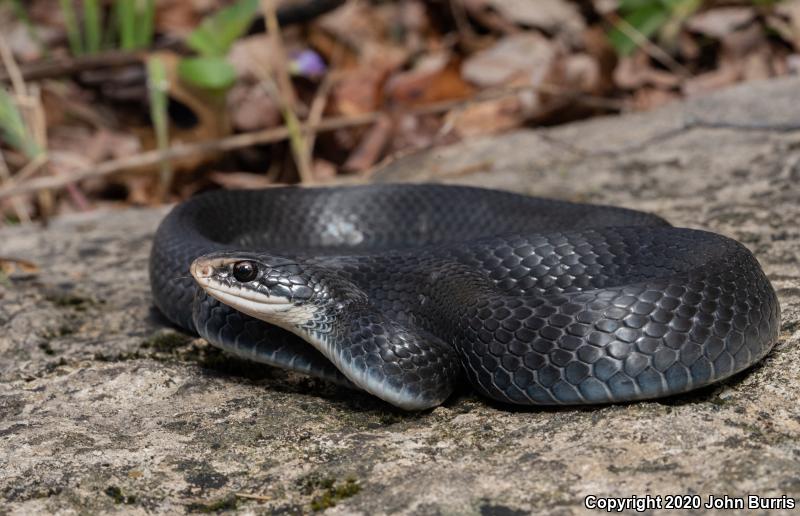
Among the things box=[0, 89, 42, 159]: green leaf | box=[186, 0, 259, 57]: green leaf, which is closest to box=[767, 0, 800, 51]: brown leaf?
box=[186, 0, 259, 57]: green leaf

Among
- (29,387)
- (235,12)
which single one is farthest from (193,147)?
(29,387)

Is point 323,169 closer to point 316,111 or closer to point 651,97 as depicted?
point 316,111

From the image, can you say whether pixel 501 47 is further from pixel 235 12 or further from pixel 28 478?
pixel 28 478

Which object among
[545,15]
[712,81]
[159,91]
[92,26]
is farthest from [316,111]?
[712,81]

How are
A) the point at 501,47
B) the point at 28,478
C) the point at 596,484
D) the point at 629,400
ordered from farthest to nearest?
1. the point at 501,47
2. the point at 629,400
3. the point at 28,478
4. the point at 596,484

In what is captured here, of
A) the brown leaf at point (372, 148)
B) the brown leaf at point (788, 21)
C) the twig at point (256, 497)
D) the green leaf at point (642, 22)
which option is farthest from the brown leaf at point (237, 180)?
the twig at point (256, 497)

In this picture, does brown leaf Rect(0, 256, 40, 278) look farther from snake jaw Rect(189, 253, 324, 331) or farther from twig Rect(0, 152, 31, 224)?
twig Rect(0, 152, 31, 224)

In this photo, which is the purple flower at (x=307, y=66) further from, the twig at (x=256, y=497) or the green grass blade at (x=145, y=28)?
the twig at (x=256, y=497)
